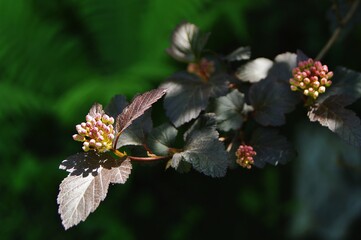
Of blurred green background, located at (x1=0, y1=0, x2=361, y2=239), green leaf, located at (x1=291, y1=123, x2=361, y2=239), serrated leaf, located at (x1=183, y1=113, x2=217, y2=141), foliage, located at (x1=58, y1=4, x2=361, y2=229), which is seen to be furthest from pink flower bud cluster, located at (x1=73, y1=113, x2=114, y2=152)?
green leaf, located at (x1=291, y1=123, x2=361, y2=239)

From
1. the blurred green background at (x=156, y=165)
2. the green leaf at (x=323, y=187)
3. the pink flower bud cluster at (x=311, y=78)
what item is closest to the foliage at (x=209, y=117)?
the pink flower bud cluster at (x=311, y=78)

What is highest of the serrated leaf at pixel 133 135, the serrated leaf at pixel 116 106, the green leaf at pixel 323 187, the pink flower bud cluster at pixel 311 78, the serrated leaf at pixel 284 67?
the serrated leaf at pixel 116 106

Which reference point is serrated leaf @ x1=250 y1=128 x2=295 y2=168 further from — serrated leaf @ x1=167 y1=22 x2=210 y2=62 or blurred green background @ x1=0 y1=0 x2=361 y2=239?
blurred green background @ x1=0 y1=0 x2=361 y2=239

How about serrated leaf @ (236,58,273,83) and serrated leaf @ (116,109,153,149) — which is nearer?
serrated leaf @ (116,109,153,149)

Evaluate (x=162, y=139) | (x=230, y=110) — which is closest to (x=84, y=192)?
(x=162, y=139)

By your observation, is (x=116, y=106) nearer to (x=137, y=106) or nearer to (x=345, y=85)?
(x=137, y=106)

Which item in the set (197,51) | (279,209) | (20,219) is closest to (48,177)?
(20,219)

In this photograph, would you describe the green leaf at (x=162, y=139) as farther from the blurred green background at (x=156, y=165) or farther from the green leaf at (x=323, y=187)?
the green leaf at (x=323, y=187)
